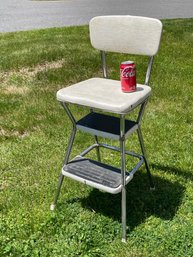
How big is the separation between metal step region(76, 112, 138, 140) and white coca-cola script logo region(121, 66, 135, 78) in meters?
0.38

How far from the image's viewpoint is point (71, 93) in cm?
271

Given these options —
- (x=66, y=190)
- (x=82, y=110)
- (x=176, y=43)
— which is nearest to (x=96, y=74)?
(x=82, y=110)

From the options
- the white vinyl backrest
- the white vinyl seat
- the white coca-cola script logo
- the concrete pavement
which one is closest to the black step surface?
the white vinyl seat

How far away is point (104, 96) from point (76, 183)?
3.47ft

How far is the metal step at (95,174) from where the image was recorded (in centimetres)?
278

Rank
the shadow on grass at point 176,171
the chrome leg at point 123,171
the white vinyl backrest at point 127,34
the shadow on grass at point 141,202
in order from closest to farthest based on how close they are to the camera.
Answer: the chrome leg at point 123,171
the white vinyl backrest at point 127,34
the shadow on grass at point 141,202
the shadow on grass at point 176,171

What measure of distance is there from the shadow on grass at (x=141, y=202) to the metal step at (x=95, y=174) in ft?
1.09

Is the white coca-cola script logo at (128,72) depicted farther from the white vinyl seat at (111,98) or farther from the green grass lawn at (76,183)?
the green grass lawn at (76,183)

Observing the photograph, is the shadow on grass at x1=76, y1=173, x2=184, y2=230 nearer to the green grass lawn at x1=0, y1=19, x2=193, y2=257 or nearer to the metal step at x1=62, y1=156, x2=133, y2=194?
the green grass lawn at x1=0, y1=19, x2=193, y2=257

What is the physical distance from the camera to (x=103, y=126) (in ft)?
9.57

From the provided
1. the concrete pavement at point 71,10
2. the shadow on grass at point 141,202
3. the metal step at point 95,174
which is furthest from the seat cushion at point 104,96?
the concrete pavement at point 71,10

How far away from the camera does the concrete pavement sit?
36.1 ft

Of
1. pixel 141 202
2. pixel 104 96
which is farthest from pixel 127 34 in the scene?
pixel 141 202

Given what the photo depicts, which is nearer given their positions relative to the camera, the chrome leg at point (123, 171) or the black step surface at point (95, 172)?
the chrome leg at point (123, 171)
